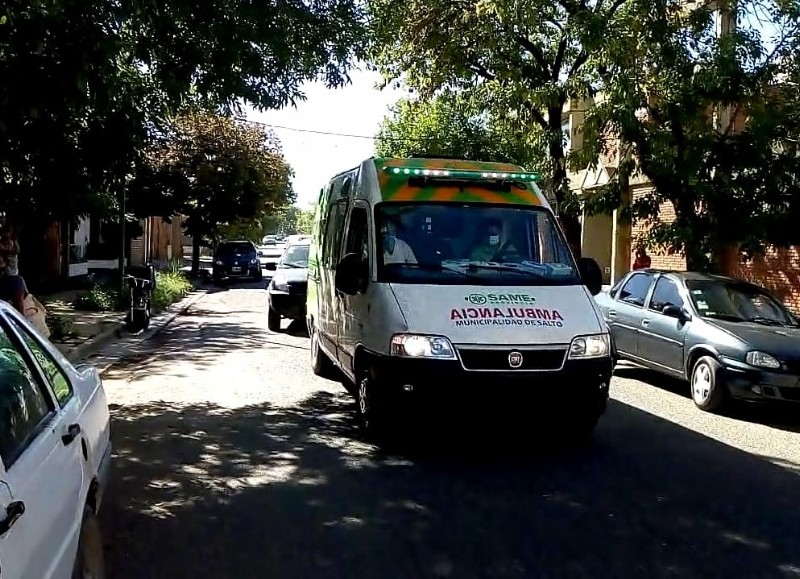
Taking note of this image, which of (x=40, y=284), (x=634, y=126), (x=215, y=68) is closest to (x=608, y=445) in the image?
(x=215, y=68)

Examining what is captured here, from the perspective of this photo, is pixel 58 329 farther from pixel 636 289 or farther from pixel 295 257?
pixel 636 289

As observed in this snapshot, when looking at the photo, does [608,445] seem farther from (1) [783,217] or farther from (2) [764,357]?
(1) [783,217]

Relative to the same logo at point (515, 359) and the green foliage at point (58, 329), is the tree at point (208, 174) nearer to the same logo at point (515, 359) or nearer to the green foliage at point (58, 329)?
the green foliage at point (58, 329)

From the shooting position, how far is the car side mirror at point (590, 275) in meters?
7.84

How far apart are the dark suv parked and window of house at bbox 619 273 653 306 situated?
76.8 feet

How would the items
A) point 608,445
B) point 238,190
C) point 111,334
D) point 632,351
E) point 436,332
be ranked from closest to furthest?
point 436,332 < point 608,445 < point 632,351 < point 111,334 < point 238,190

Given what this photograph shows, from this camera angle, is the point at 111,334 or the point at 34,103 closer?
the point at 34,103

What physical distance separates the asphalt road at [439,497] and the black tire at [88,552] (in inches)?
32.9

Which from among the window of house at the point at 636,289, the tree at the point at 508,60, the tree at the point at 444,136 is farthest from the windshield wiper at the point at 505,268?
the tree at the point at 444,136

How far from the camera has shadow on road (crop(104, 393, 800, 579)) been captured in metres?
4.64

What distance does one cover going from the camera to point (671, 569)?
4598 millimetres

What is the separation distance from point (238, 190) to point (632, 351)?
81.1ft

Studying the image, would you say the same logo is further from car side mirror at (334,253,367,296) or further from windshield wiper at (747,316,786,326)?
windshield wiper at (747,316,786,326)

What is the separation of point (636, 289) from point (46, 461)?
373 inches
